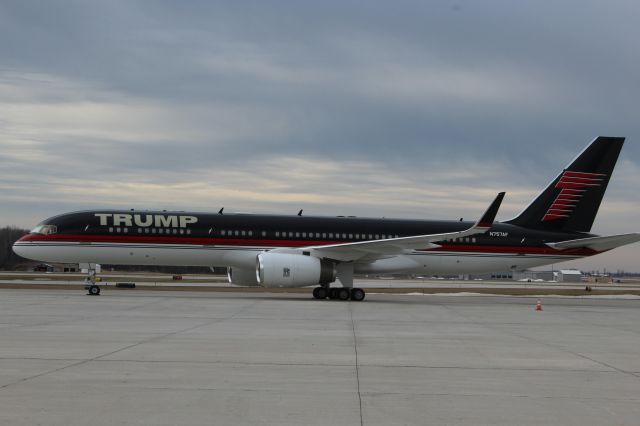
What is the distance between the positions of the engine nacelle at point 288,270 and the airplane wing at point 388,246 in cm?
79

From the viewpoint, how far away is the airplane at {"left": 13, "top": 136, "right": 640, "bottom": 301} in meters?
29.1

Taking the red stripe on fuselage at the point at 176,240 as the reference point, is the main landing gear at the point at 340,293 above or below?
below

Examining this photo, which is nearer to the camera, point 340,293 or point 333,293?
point 340,293

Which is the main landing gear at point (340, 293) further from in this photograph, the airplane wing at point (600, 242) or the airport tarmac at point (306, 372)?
the airport tarmac at point (306, 372)

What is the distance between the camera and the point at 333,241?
31.4 metres

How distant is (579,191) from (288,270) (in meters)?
14.8

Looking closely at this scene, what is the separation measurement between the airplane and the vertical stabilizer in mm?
47

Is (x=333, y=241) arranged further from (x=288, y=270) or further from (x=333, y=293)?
(x=288, y=270)

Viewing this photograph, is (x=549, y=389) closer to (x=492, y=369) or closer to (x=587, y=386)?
(x=587, y=386)

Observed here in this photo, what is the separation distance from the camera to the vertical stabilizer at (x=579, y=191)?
109 feet

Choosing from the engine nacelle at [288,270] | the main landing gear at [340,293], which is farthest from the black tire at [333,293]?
the engine nacelle at [288,270]

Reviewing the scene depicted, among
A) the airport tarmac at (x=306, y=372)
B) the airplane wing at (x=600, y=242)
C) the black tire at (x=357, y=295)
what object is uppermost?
the airplane wing at (x=600, y=242)

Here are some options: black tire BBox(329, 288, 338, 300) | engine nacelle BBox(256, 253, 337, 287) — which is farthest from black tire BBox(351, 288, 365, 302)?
engine nacelle BBox(256, 253, 337, 287)

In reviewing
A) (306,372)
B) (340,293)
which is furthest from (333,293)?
(306,372)
